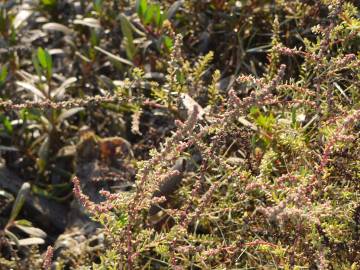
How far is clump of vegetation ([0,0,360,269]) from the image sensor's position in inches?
73.4

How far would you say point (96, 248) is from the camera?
240 centimetres

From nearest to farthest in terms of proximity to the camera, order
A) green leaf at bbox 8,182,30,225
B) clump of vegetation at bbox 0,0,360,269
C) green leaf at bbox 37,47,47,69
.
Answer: clump of vegetation at bbox 0,0,360,269 < green leaf at bbox 8,182,30,225 < green leaf at bbox 37,47,47,69

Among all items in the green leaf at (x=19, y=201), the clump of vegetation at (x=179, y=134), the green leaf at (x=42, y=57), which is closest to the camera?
the clump of vegetation at (x=179, y=134)

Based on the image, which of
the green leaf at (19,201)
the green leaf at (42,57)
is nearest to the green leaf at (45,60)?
the green leaf at (42,57)

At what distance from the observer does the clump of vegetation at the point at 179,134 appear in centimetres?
186

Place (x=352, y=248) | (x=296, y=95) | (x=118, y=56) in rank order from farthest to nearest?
(x=118, y=56) → (x=296, y=95) → (x=352, y=248)

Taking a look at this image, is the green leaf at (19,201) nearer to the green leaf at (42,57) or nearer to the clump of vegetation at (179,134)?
the clump of vegetation at (179,134)

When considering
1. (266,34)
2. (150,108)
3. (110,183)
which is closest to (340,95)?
(266,34)

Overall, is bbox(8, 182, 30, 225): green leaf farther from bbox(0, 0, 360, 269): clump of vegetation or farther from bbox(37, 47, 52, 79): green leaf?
bbox(37, 47, 52, 79): green leaf

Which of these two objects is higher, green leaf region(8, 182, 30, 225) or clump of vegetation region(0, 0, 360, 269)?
clump of vegetation region(0, 0, 360, 269)

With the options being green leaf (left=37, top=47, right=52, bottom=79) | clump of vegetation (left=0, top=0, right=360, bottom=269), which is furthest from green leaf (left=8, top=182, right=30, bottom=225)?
green leaf (left=37, top=47, right=52, bottom=79)

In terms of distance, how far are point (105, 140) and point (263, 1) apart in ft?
2.79

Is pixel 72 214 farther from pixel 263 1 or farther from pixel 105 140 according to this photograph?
pixel 263 1

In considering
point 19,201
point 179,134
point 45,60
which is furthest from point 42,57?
point 179,134
